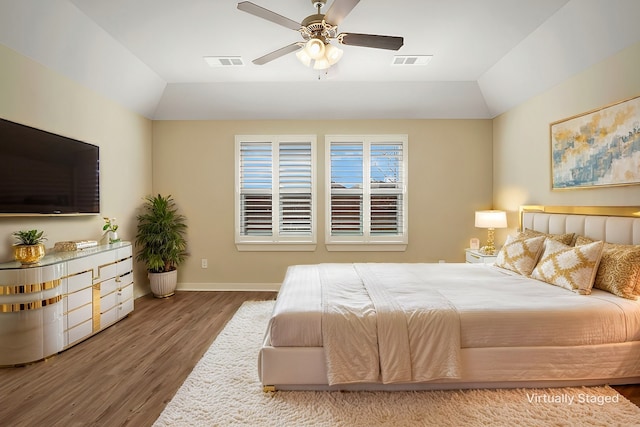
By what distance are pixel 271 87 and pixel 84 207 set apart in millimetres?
2817

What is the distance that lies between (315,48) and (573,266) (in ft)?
8.88

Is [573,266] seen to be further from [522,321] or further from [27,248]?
[27,248]

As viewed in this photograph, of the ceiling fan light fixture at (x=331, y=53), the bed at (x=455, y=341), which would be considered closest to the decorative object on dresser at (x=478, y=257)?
the bed at (x=455, y=341)

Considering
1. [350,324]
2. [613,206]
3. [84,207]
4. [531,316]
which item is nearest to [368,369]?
[350,324]

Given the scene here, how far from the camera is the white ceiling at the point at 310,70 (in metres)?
2.98

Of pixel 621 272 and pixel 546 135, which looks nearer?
pixel 621 272

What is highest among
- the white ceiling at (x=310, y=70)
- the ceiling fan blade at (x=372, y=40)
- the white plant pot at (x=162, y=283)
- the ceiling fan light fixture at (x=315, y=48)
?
the white ceiling at (x=310, y=70)

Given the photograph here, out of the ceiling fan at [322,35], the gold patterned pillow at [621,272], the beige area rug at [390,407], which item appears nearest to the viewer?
the beige area rug at [390,407]

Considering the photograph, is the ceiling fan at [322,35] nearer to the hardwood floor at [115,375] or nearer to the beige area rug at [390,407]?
the beige area rug at [390,407]

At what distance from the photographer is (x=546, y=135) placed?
397cm

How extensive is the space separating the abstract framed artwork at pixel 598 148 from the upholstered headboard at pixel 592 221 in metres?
0.25

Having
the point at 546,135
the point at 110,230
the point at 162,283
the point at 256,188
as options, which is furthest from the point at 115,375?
the point at 546,135

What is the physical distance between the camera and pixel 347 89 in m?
4.86

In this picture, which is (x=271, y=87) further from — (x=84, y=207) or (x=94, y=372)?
(x=94, y=372)
